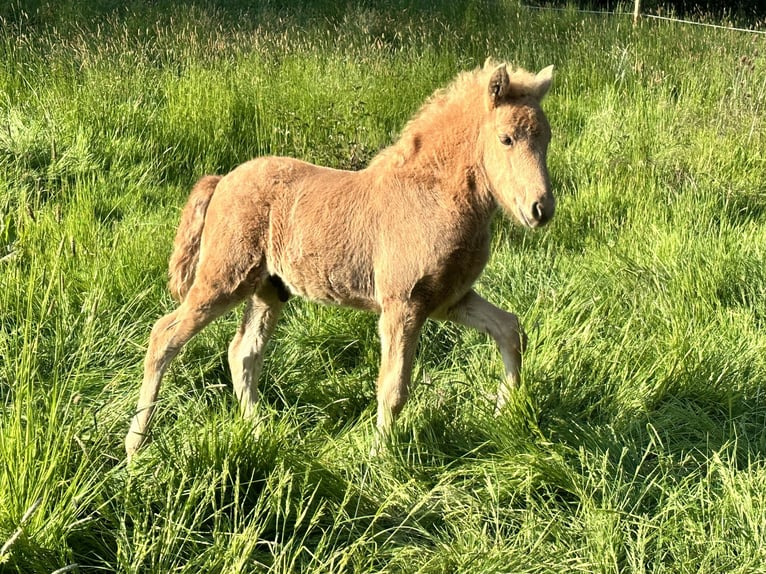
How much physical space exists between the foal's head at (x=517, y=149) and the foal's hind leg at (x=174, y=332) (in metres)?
1.37

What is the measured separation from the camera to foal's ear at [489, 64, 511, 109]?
3443 mm

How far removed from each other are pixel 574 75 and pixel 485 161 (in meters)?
5.17

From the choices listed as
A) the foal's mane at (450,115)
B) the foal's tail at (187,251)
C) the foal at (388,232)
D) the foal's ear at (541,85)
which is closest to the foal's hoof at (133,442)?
the foal at (388,232)

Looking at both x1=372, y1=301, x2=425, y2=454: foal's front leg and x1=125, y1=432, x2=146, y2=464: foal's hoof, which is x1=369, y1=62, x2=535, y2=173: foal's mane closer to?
x1=372, y1=301, x2=425, y2=454: foal's front leg

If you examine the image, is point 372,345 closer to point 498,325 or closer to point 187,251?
point 498,325

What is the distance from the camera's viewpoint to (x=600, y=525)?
2891 mm

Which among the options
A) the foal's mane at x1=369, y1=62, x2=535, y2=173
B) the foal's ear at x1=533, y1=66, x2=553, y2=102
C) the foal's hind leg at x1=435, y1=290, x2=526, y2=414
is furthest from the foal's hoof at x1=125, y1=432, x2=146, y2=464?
the foal's ear at x1=533, y1=66, x2=553, y2=102

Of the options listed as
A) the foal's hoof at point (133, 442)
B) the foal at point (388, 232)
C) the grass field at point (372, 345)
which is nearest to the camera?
the grass field at point (372, 345)

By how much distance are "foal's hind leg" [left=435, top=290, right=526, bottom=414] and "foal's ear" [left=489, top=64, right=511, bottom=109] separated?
887 millimetres

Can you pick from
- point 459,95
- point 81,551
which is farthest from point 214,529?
point 459,95

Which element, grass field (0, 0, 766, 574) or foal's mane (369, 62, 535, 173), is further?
foal's mane (369, 62, 535, 173)

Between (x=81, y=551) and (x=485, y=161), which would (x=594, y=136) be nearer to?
(x=485, y=161)

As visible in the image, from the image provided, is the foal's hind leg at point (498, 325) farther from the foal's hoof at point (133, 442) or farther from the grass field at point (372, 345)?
the foal's hoof at point (133, 442)

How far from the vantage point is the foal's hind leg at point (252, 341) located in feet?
13.0
